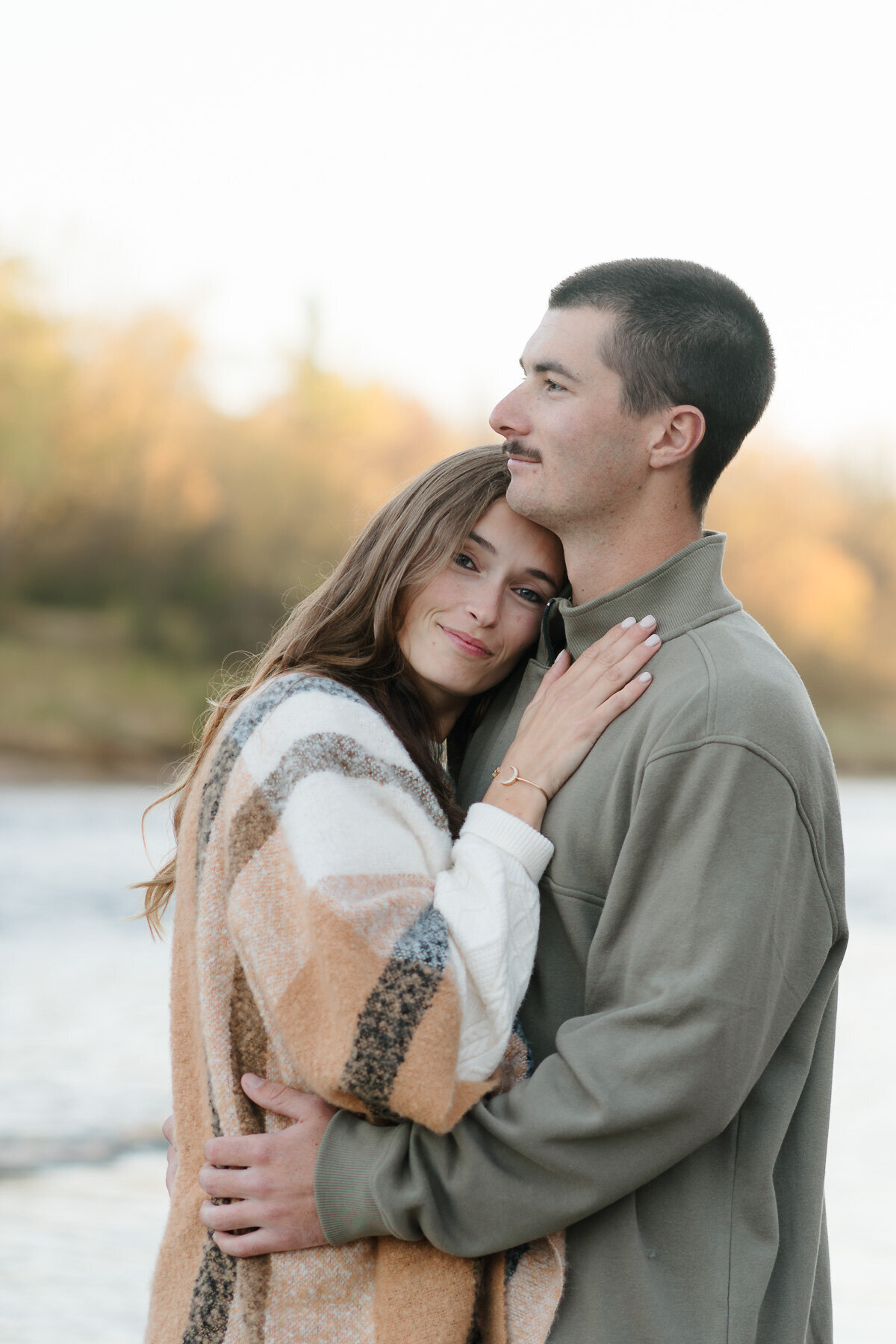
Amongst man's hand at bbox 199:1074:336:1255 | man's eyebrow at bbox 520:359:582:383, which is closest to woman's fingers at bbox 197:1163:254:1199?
man's hand at bbox 199:1074:336:1255

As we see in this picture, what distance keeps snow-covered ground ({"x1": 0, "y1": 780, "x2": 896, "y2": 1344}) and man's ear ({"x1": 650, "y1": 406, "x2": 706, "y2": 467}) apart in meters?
2.48

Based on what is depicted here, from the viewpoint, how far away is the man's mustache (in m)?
1.66

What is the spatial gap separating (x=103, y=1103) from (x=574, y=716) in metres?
3.70

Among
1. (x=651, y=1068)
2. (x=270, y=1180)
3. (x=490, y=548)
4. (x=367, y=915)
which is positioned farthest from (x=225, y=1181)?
(x=490, y=548)

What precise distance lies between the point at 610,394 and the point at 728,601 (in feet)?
0.96

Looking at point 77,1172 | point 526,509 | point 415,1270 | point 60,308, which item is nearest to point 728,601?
point 526,509

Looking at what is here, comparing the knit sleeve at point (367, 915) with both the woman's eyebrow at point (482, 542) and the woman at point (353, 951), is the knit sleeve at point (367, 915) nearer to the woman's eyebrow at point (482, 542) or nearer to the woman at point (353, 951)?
the woman at point (353, 951)

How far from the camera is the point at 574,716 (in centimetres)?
158

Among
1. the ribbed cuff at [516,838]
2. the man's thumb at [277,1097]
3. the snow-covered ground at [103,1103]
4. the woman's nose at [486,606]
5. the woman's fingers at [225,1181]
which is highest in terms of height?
the woman's nose at [486,606]

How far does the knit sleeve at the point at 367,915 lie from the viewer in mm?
1281

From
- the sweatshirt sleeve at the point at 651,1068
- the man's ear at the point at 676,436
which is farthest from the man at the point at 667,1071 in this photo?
the man's ear at the point at 676,436

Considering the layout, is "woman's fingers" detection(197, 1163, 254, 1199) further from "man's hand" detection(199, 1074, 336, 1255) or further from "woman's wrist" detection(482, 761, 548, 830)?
"woman's wrist" detection(482, 761, 548, 830)

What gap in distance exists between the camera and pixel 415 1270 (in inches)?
54.3

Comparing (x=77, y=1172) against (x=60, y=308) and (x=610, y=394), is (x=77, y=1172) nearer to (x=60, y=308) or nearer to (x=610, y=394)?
(x=610, y=394)
